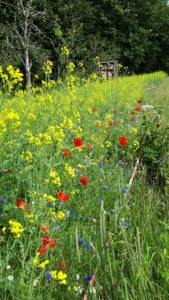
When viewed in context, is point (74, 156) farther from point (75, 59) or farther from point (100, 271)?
point (75, 59)

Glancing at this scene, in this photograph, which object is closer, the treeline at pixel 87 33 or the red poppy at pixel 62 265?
the red poppy at pixel 62 265

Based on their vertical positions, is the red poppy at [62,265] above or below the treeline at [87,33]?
below

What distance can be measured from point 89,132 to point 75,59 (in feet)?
50.5

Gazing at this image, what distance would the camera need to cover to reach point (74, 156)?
2.66 meters

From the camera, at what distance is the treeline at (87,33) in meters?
14.0

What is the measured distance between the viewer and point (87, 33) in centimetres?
2075

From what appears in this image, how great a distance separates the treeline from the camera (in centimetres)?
1402

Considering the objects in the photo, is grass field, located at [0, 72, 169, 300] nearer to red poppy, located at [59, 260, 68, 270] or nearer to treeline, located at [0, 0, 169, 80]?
red poppy, located at [59, 260, 68, 270]

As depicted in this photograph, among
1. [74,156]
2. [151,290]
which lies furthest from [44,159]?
[151,290]

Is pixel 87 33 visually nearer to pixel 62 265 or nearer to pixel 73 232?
pixel 73 232

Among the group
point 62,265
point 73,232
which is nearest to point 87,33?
point 73,232

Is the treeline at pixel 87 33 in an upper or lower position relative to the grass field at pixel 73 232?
upper

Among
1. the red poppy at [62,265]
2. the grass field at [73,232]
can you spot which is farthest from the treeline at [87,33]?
the red poppy at [62,265]

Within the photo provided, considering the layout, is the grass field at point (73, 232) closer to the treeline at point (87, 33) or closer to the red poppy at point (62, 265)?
the red poppy at point (62, 265)
